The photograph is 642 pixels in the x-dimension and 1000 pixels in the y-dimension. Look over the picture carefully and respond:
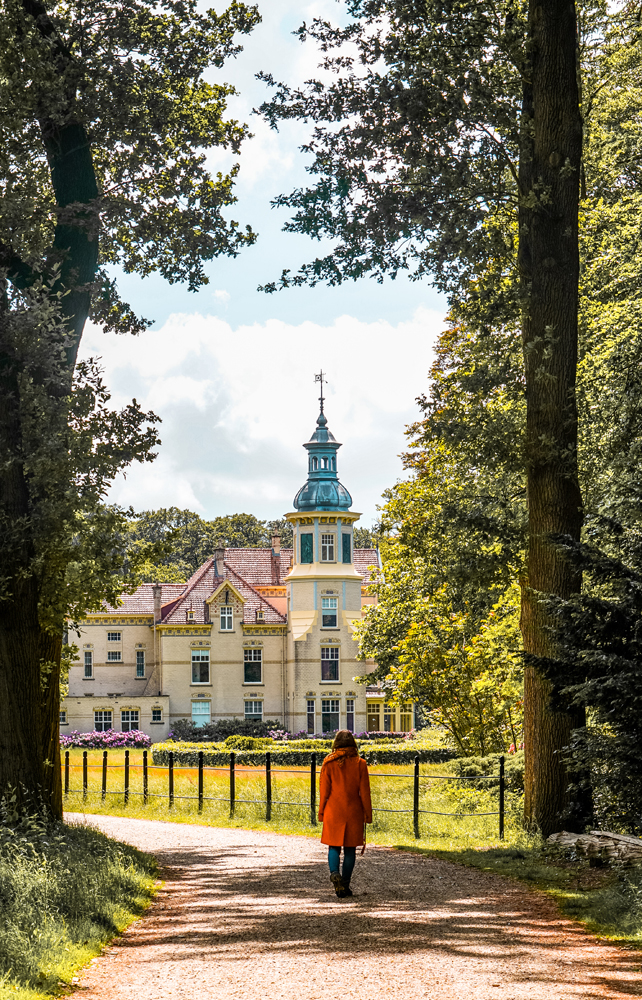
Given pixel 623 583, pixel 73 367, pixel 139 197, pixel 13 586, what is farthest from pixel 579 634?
pixel 139 197

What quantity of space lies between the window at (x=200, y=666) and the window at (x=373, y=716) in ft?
29.5

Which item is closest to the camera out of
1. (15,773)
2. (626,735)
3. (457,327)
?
(626,735)

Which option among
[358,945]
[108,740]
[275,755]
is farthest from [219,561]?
[358,945]

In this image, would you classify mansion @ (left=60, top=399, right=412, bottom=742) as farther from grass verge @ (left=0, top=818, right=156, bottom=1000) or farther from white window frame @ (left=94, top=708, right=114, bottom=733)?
grass verge @ (left=0, top=818, right=156, bottom=1000)

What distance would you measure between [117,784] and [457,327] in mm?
14498

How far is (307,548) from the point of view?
196 ft

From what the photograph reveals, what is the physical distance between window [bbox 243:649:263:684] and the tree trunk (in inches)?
1858

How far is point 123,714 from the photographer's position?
58562 mm

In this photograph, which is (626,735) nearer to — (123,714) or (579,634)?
(579,634)

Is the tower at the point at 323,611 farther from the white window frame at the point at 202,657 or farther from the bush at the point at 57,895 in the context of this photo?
the bush at the point at 57,895

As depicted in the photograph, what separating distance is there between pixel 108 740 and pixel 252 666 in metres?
10.0

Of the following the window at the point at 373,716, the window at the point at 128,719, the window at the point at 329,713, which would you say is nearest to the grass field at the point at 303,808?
the window at the point at 329,713

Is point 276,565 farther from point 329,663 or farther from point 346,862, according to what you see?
point 346,862

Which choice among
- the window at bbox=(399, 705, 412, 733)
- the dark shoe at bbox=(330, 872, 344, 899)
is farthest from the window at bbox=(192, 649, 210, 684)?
the dark shoe at bbox=(330, 872, 344, 899)
